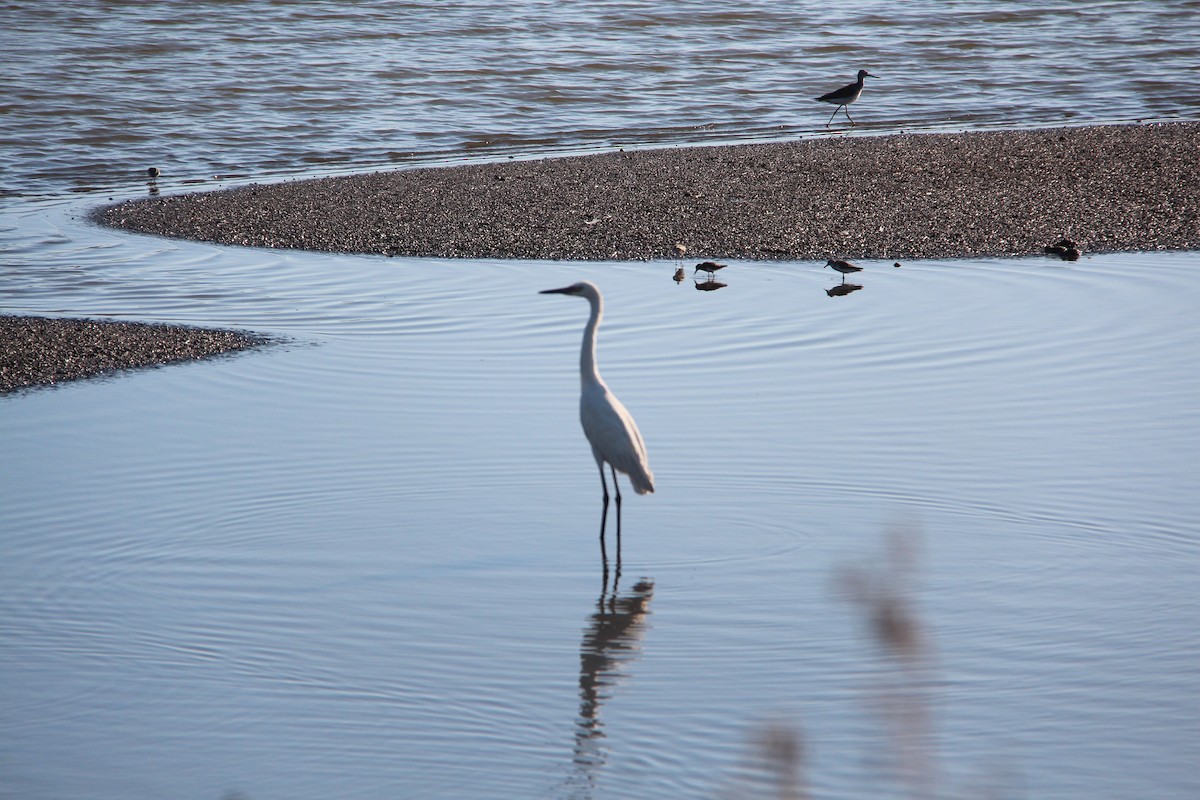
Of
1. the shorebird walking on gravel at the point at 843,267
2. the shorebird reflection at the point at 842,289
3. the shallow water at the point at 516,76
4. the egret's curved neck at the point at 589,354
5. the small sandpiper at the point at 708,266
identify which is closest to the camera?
the egret's curved neck at the point at 589,354

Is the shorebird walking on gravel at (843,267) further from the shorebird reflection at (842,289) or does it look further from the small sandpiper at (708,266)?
the small sandpiper at (708,266)

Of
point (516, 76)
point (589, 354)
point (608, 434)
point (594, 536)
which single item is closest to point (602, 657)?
point (594, 536)

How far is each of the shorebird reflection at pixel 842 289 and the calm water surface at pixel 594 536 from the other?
0.34 ft

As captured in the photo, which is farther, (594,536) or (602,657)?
(594,536)

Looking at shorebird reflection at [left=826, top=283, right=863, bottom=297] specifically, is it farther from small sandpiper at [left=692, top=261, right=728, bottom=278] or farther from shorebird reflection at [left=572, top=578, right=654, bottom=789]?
shorebird reflection at [left=572, top=578, right=654, bottom=789]

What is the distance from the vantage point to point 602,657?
16.5ft

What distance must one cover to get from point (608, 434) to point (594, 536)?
459mm

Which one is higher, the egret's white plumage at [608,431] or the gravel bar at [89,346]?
the egret's white plumage at [608,431]

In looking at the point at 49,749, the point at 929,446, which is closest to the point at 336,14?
the point at 929,446

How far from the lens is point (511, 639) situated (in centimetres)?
518

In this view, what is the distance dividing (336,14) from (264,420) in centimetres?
2941

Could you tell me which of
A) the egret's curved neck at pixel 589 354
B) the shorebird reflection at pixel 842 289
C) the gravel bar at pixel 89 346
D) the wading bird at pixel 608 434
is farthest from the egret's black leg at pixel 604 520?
the shorebird reflection at pixel 842 289

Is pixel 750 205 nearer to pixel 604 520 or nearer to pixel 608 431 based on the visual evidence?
pixel 608 431

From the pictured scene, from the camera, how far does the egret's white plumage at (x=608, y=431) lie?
20.4ft
